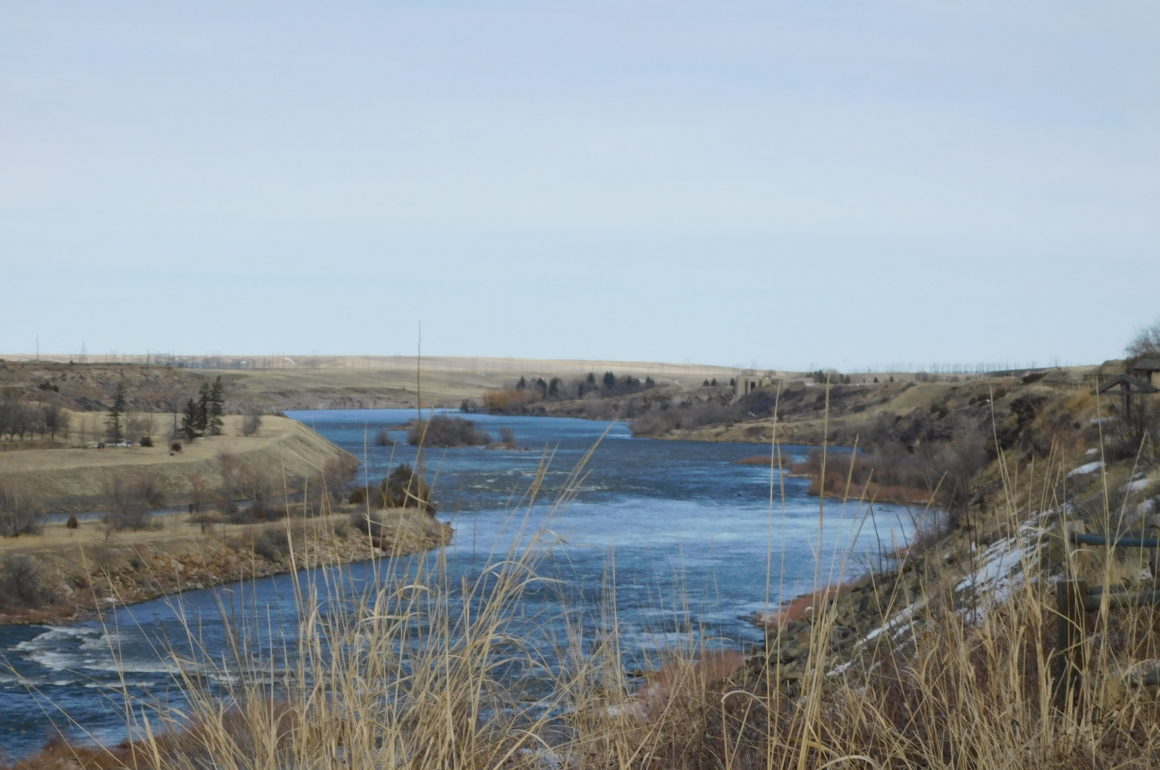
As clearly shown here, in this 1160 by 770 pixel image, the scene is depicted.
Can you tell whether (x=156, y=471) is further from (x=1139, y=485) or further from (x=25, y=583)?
(x=1139, y=485)

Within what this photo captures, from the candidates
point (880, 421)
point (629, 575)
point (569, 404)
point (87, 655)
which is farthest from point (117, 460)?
point (569, 404)

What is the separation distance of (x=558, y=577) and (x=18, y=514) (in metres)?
25.4

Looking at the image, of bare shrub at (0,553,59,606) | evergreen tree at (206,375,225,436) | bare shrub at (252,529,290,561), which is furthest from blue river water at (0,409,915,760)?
evergreen tree at (206,375,225,436)

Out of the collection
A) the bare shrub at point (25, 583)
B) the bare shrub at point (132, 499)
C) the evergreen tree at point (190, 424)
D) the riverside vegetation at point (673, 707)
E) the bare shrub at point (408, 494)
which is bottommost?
the bare shrub at point (25, 583)

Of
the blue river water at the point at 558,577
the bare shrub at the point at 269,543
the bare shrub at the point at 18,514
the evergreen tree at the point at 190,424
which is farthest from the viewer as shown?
the evergreen tree at the point at 190,424

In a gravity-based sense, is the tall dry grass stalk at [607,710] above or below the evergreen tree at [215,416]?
above

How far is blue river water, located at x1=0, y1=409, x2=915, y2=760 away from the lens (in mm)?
3676

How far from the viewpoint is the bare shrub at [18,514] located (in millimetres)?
27062

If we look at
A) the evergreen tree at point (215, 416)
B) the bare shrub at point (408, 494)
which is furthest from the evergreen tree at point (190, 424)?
the bare shrub at point (408, 494)

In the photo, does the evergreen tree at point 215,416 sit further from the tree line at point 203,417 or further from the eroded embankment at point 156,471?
the eroded embankment at point 156,471

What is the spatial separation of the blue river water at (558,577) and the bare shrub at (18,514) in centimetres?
534

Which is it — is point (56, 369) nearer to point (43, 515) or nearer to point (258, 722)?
point (43, 515)

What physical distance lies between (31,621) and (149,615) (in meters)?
2.51

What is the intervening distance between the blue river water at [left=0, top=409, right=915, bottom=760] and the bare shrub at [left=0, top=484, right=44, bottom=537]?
5.34 m
